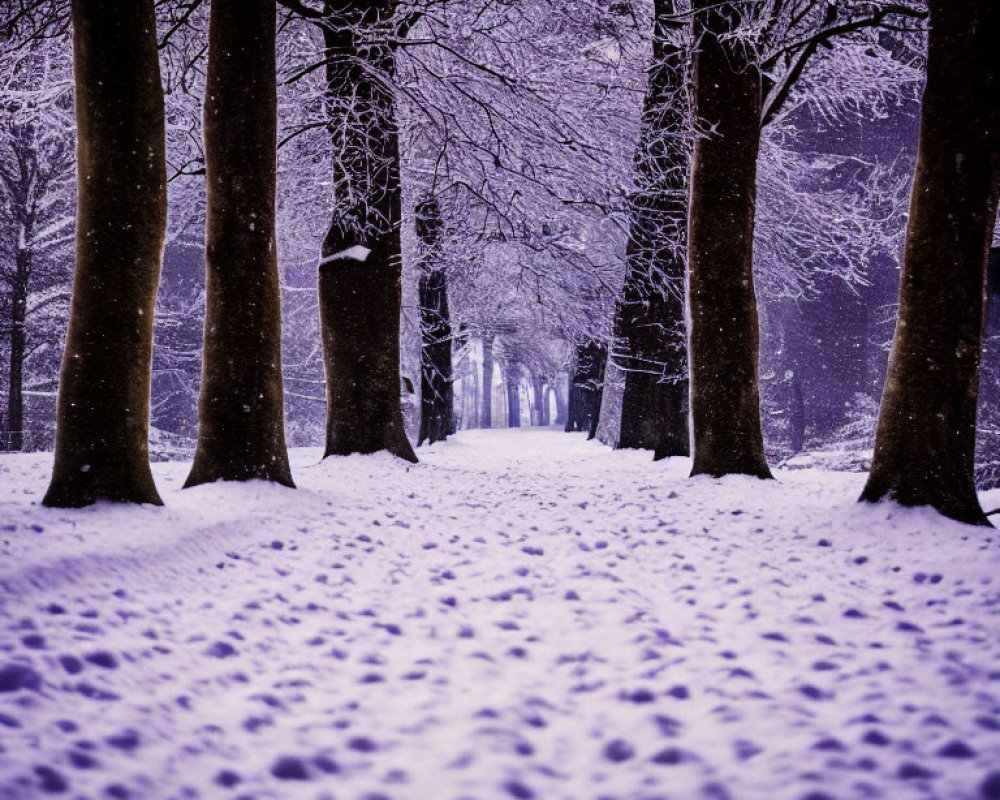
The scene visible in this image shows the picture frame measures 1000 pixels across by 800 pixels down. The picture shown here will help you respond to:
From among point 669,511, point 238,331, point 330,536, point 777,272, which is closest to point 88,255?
point 238,331

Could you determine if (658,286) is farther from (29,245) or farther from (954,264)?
(29,245)

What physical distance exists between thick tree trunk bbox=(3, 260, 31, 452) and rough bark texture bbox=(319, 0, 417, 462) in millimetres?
10215

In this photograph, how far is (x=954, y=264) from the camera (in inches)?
169

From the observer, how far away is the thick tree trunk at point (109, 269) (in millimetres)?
4113

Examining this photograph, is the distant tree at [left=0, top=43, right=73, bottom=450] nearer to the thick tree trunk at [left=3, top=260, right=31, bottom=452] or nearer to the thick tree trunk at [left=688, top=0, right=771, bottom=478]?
the thick tree trunk at [left=3, top=260, right=31, bottom=452]

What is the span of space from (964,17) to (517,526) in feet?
16.1

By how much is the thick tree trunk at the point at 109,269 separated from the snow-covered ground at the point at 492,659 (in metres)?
0.34

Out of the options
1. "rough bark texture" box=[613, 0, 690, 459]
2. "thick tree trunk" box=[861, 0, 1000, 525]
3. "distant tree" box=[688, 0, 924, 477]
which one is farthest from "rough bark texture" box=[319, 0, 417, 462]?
"thick tree trunk" box=[861, 0, 1000, 525]

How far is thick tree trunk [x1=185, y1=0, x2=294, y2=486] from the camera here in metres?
5.41

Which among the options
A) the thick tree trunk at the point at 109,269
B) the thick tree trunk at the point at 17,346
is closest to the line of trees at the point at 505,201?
the thick tree trunk at the point at 109,269

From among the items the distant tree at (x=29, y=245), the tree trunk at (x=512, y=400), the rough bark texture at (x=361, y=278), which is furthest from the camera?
the tree trunk at (x=512, y=400)

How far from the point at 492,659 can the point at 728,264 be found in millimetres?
5493

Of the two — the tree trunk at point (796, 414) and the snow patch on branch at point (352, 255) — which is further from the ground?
the snow patch on branch at point (352, 255)

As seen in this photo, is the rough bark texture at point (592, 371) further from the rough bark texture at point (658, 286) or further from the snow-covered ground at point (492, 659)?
the snow-covered ground at point (492, 659)
